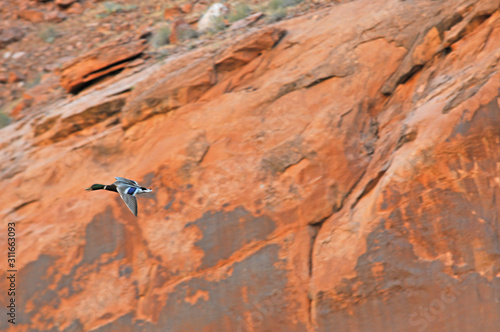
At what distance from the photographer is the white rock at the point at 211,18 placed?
421 inches

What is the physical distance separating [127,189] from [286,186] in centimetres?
178

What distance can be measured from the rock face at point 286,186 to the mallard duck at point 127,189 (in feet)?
0.79

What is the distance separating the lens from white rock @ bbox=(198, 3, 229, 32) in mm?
10704

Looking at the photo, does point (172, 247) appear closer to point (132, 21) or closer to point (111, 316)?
point (111, 316)

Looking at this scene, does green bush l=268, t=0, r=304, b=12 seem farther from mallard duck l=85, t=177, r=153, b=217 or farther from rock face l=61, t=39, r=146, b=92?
mallard duck l=85, t=177, r=153, b=217

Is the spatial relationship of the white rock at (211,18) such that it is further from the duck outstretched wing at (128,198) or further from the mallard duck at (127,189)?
the duck outstretched wing at (128,198)

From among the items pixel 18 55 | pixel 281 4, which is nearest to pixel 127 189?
pixel 281 4

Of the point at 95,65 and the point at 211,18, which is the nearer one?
the point at 95,65

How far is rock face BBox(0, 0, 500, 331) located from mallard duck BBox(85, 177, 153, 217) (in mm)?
241

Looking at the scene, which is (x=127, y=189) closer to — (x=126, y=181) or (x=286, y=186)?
(x=126, y=181)

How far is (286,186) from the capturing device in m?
6.58

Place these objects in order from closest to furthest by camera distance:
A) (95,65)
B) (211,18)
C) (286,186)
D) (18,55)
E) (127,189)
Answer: (127,189) < (286,186) < (95,65) < (211,18) < (18,55)

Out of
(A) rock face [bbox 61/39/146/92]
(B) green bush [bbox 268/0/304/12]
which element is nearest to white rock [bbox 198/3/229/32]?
(B) green bush [bbox 268/0/304/12]

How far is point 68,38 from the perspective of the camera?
14.3m
